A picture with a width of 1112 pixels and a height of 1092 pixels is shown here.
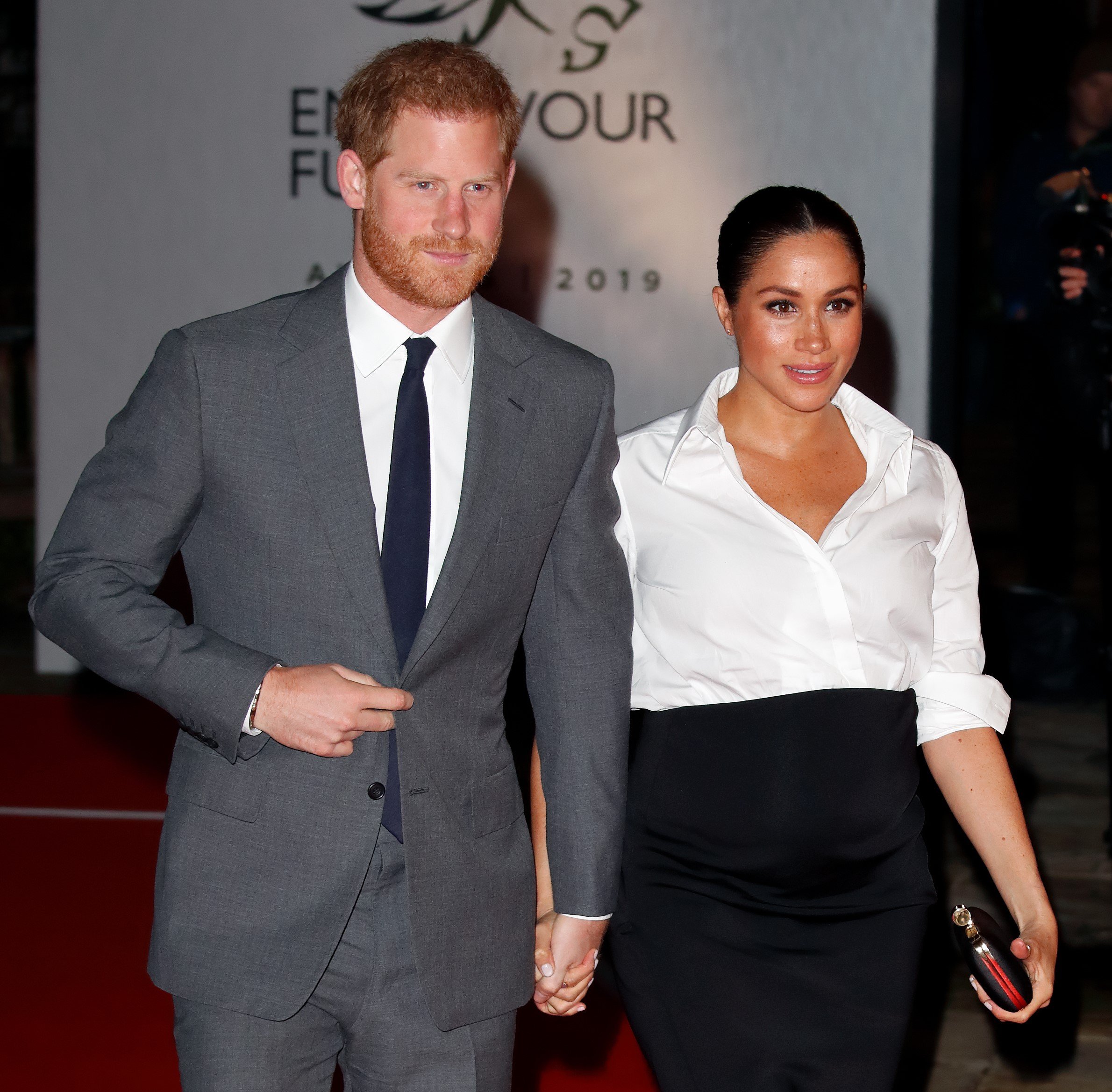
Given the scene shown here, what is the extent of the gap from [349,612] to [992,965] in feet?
3.20

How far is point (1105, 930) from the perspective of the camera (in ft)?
14.2

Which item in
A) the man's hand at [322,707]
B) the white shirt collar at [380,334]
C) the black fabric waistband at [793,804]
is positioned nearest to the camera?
the man's hand at [322,707]

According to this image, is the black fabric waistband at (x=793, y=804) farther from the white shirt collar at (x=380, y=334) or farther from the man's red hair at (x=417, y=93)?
the man's red hair at (x=417, y=93)

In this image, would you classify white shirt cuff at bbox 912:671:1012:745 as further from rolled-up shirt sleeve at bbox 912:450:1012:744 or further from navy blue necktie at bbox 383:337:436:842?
navy blue necktie at bbox 383:337:436:842

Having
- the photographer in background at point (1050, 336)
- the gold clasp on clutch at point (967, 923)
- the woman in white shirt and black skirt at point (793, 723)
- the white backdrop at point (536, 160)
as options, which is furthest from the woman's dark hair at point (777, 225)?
the white backdrop at point (536, 160)

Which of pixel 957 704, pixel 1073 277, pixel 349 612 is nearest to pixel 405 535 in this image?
pixel 349 612

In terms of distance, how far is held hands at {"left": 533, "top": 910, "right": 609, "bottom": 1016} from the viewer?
2.12 meters

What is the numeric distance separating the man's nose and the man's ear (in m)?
0.11

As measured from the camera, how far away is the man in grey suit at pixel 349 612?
5.84 feet

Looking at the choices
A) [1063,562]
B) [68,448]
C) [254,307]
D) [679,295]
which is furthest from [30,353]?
[254,307]

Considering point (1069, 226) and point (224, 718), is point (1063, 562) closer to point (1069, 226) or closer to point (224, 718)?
point (1069, 226)

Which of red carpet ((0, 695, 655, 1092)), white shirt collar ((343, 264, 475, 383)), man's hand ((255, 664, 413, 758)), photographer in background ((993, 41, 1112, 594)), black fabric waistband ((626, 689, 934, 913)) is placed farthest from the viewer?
photographer in background ((993, 41, 1112, 594))

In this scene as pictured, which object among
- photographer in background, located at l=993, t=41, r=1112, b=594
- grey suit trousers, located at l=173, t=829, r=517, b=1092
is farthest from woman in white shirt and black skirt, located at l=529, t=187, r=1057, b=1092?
photographer in background, located at l=993, t=41, r=1112, b=594

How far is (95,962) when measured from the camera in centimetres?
385
